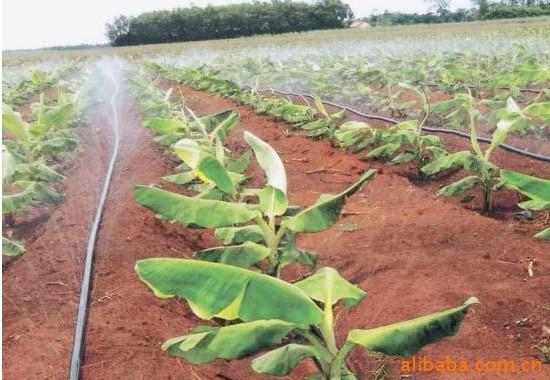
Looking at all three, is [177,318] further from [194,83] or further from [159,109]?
[194,83]

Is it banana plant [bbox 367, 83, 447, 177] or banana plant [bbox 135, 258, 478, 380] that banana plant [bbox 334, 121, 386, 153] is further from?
banana plant [bbox 135, 258, 478, 380]

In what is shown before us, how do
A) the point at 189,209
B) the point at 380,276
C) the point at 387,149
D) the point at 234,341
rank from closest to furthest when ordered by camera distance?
the point at 234,341
the point at 189,209
the point at 380,276
the point at 387,149

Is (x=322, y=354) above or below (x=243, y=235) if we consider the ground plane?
below

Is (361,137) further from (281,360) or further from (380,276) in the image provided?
(281,360)

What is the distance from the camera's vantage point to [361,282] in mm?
3861

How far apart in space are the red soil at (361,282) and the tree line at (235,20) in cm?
4514

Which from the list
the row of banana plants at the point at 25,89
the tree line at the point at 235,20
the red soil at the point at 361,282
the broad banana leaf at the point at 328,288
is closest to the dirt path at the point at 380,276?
the red soil at the point at 361,282

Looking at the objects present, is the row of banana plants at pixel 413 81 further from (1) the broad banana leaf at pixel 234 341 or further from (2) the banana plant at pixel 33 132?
(1) the broad banana leaf at pixel 234 341

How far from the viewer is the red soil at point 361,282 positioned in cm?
292

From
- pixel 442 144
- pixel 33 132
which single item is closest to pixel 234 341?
pixel 33 132

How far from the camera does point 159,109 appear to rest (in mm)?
8391

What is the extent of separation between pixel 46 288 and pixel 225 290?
2.07m

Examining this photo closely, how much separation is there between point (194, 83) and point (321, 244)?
37.2 ft

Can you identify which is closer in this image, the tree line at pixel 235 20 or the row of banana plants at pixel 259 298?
the row of banana plants at pixel 259 298
